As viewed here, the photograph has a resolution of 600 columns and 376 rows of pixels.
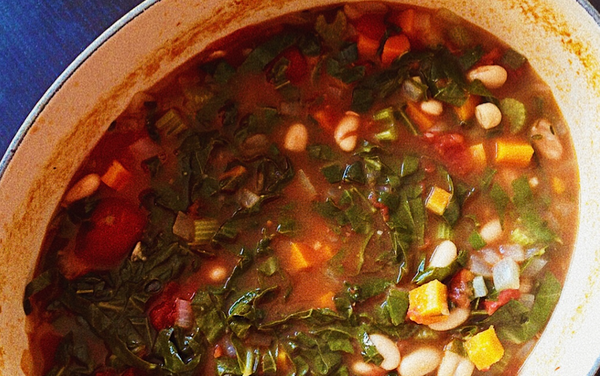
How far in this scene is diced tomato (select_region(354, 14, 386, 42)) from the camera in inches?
93.4

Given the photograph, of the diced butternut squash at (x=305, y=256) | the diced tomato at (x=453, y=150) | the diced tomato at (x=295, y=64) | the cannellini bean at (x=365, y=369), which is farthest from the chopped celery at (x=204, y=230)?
the diced tomato at (x=453, y=150)

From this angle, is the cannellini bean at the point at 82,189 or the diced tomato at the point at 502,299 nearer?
the cannellini bean at the point at 82,189

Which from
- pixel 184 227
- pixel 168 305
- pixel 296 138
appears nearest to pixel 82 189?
pixel 184 227

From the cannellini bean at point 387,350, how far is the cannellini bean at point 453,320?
0.15 metres

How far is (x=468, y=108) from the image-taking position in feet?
7.93

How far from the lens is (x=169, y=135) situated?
2.38 meters

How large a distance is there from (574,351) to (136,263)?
4.78 ft

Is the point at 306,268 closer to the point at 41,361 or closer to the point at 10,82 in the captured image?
the point at 41,361

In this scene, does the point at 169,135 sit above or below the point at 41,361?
above

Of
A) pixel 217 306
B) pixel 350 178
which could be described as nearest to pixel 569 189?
pixel 350 178

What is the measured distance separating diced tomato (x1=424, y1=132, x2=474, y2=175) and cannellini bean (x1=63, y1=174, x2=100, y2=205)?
1.07 metres

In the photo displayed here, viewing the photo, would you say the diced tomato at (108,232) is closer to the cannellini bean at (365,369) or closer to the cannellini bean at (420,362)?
the cannellini bean at (365,369)

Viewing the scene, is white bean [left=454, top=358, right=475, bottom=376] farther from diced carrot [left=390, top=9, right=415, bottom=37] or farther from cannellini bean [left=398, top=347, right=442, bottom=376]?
diced carrot [left=390, top=9, right=415, bottom=37]

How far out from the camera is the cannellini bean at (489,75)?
2369mm
